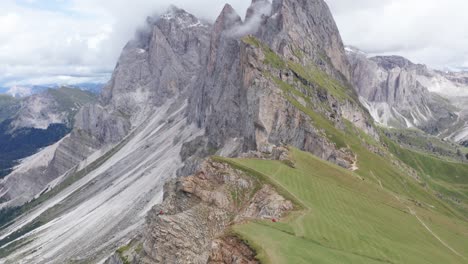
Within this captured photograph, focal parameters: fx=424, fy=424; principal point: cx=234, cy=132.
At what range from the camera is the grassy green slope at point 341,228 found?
43.8m

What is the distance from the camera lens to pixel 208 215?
58031 millimetres

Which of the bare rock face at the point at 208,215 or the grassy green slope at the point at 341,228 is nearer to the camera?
the bare rock face at the point at 208,215

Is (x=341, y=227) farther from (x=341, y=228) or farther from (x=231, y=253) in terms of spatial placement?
(x=231, y=253)

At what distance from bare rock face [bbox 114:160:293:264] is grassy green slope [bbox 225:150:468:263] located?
287cm

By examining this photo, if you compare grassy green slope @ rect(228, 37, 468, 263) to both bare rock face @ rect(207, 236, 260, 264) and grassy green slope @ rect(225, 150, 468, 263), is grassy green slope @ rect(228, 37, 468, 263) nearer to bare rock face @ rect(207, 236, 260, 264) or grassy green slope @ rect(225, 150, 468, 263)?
grassy green slope @ rect(225, 150, 468, 263)

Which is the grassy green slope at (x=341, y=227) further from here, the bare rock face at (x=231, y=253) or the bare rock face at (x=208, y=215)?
the bare rock face at (x=208, y=215)

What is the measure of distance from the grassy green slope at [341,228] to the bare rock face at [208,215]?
2870mm

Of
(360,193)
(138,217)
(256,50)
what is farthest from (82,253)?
(360,193)

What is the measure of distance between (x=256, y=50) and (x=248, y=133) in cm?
4562

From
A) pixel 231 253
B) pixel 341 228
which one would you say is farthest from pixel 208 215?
pixel 231 253

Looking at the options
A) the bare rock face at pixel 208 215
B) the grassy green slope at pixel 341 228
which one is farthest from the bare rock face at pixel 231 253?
the grassy green slope at pixel 341 228

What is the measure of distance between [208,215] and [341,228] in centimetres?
1775

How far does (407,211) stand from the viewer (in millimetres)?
85125

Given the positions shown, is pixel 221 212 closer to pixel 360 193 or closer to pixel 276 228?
pixel 276 228
